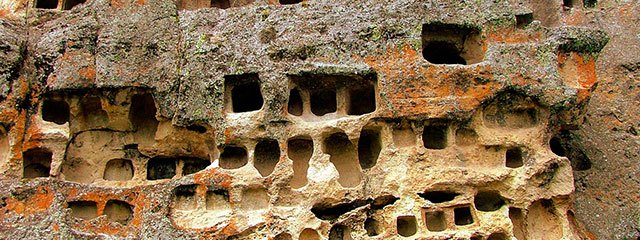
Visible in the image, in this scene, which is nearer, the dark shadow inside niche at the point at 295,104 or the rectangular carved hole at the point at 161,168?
the dark shadow inside niche at the point at 295,104

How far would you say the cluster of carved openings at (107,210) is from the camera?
5.34 meters

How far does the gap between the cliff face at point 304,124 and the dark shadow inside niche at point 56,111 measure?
0.02 meters

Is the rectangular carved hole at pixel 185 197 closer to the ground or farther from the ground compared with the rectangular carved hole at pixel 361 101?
closer to the ground

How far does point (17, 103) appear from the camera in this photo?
548 cm

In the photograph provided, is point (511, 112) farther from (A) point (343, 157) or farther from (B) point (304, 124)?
(B) point (304, 124)

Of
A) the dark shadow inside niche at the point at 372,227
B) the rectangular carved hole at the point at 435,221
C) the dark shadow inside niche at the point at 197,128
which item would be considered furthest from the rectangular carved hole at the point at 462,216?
the dark shadow inside niche at the point at 197,128

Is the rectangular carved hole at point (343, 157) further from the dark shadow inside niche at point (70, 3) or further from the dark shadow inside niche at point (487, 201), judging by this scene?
the dark shadow inside niche at point (70, 3)

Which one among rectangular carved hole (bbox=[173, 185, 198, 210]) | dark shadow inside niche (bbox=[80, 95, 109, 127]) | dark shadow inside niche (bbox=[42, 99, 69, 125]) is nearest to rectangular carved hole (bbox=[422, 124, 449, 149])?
rectangular carved hole (bbox=[173, 185, 198, 210])

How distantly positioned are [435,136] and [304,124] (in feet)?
4.00

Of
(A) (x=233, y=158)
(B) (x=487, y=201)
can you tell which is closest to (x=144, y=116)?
(A) (x=233, y=158)

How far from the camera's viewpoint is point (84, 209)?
17.7 ft

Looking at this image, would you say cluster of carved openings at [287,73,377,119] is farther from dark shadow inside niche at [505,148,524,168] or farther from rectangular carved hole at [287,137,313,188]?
dark shadow inside niche at [505,148,524,168]

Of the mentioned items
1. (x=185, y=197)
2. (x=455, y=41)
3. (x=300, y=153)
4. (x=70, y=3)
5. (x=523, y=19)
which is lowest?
(x=185, y=197)

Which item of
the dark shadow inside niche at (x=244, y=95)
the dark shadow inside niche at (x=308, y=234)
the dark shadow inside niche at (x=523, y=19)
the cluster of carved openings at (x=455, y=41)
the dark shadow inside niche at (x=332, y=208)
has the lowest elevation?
the dark shadow inside niche at (x=308, y=234)
